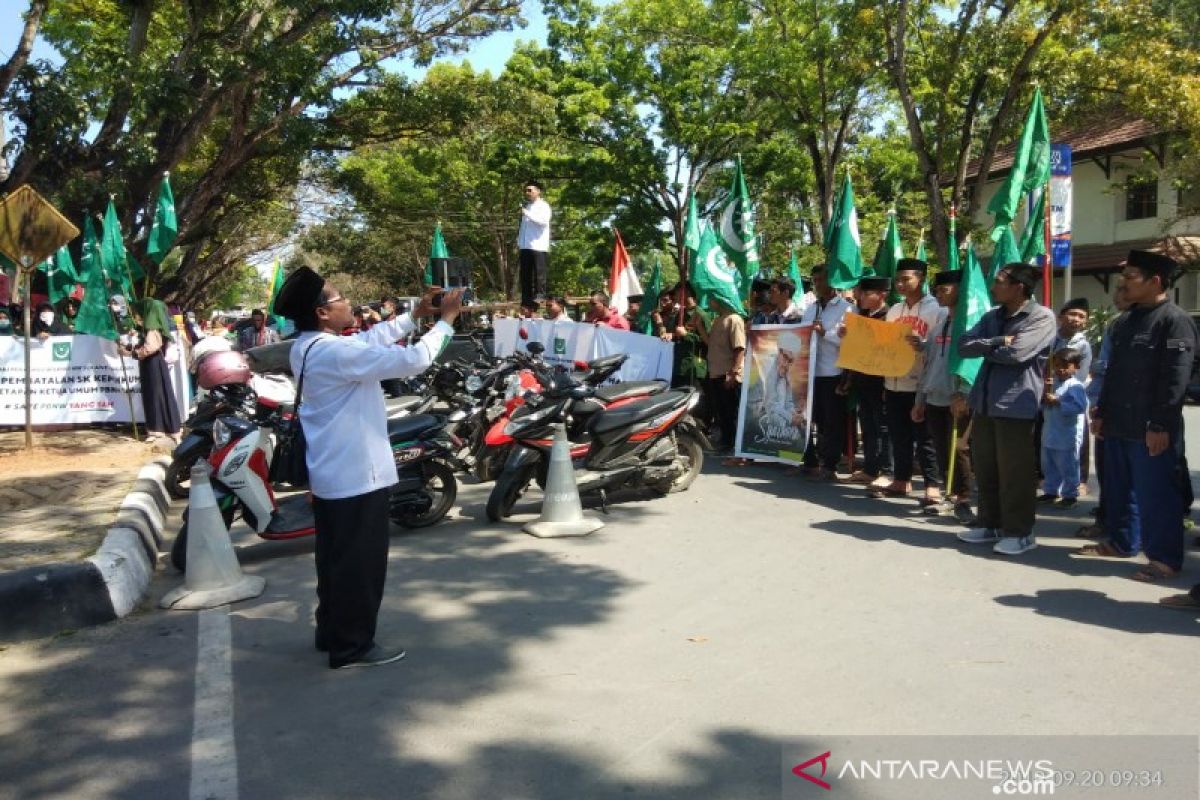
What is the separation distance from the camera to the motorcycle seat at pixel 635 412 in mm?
7367

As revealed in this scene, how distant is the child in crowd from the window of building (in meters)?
22.8

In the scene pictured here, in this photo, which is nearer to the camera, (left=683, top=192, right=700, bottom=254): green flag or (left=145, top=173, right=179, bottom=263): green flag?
(left=683, top=192, right=700, bottom=254): green flag

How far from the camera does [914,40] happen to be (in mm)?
14828

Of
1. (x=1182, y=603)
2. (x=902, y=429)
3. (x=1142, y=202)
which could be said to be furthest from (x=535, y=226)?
(x=1142, y=202)

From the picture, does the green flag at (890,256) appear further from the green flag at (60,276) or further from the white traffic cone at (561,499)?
the green flag at (60,276)

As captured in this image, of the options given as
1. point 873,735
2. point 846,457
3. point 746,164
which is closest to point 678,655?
point 873,735

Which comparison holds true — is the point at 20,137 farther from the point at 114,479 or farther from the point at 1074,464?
the point at 1074,464

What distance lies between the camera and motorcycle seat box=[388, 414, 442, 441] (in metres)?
6.73

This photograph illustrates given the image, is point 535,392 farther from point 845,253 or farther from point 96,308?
point 96,308

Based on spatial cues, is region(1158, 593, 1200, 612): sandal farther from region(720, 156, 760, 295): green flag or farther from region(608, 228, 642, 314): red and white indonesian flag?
region(608, 228, 642, 314): red and white indonesian flag

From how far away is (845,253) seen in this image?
327 inches

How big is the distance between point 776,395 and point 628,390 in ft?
5.92

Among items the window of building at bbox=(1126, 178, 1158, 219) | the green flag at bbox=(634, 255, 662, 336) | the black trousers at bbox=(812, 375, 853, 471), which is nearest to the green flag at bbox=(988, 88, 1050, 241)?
the black trousers at bbox=(812, 375, 853, 471)

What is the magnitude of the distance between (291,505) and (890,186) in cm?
2584
